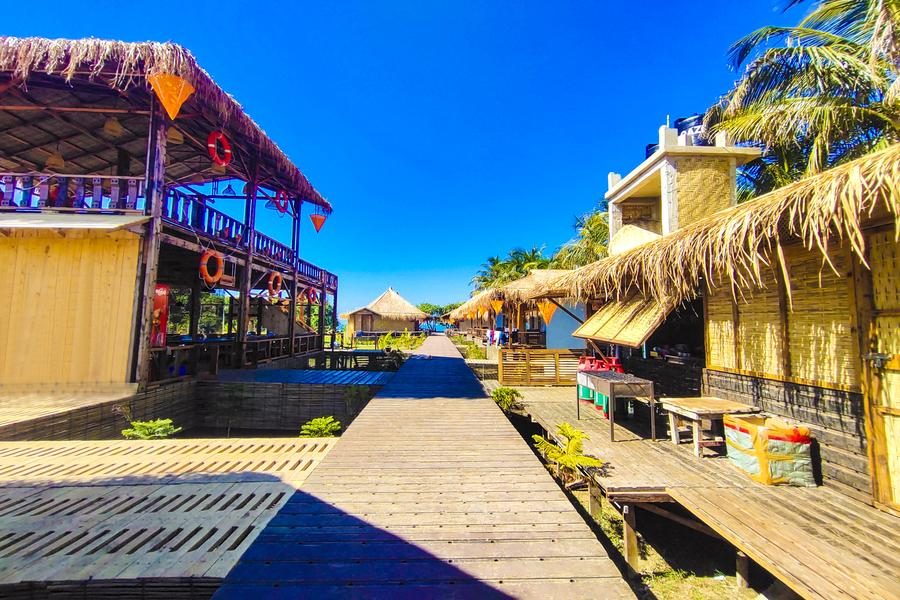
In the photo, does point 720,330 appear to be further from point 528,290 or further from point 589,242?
point 589,242

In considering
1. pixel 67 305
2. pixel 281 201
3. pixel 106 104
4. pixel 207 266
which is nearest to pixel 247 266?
pixel 207 266

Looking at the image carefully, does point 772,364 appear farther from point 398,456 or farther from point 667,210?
point 667,210

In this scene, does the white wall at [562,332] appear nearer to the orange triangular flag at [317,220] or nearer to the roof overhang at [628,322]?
the roof overhang at [628,322]

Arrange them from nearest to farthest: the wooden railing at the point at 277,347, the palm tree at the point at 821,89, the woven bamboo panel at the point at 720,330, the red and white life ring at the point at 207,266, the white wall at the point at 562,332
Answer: the woven bamboo panel at the point at 720,330
the palm tree at the point at 821,89
the red and white life ring at the point at 207,266
the wooden railing at the point at 277,347
the white wall at the point at 562,332

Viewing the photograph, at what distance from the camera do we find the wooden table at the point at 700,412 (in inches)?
159

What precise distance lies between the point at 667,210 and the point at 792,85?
11.2 feet

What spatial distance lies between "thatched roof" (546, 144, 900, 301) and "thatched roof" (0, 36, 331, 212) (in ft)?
29.8

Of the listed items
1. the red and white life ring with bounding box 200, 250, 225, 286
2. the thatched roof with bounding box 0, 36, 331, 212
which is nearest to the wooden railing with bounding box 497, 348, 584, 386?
the red and white life ring with bounding box 200, 250, 225, 286

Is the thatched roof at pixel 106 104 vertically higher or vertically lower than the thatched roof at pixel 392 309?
higher

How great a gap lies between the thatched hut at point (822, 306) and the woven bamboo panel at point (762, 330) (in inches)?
0.5

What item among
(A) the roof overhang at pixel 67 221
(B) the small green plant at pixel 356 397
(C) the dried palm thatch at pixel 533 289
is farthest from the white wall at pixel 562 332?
(A) the roof overhang at pixel 67 221

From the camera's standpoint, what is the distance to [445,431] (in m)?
4.75

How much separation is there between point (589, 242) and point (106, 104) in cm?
2136

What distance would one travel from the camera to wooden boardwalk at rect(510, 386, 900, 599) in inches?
84.1
